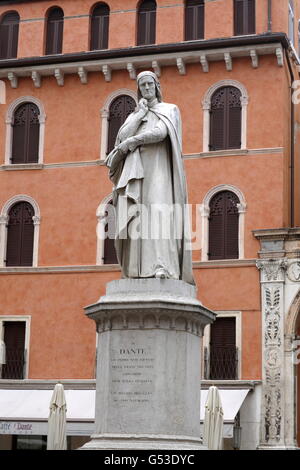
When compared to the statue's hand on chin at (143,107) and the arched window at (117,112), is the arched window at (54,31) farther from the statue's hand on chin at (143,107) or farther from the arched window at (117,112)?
the statue's hand on chin at (143,107)

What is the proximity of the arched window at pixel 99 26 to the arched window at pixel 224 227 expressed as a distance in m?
6.30

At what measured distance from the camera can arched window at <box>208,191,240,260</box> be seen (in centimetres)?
2867

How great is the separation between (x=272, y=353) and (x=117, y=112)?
8.70 metres

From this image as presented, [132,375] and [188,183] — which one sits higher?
[188,183]

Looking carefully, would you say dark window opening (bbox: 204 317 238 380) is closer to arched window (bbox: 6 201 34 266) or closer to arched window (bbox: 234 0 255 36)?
arched window (bbox: 6 201 34 266)

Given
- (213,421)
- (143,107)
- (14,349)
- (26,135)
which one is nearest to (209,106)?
(26,135)

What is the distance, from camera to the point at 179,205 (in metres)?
11.4

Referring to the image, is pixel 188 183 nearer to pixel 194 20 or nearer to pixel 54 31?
pixel 194 20

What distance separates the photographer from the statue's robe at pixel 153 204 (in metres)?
11.2

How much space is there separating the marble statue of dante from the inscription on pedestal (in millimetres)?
877

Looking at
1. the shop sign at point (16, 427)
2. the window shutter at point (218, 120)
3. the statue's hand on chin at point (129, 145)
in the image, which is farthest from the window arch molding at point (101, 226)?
the statue's hand on chin at point (129, 145)

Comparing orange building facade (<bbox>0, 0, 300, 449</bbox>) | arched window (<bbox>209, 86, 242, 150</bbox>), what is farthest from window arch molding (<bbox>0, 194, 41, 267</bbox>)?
arched window (<bbox>209, 86, 242, 150</bbox>)

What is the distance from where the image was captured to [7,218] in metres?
30.9

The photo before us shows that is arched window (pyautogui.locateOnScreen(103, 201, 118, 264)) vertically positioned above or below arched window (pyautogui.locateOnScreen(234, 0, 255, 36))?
below
